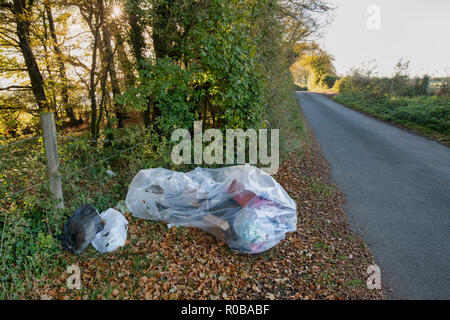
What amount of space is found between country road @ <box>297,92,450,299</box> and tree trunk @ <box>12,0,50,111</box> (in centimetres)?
832

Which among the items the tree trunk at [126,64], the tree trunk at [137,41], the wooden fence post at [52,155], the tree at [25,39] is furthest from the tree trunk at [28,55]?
the wooden fence post at [52,155]

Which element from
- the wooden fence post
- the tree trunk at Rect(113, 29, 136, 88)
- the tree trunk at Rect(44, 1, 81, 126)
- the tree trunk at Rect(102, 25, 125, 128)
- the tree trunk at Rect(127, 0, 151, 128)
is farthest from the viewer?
the tree trunk at Rect(44, 1, 81, 126)

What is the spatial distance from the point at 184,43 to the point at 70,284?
5088 millimetres

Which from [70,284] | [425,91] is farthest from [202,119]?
[425,91]

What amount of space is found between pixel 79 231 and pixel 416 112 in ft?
54.6

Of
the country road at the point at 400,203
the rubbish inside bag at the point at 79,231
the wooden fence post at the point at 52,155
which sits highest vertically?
the wooden fence post at the point at 52,155

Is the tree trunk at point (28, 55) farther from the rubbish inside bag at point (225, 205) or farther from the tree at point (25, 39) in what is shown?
the rubbish inside bag at point (225, 205)

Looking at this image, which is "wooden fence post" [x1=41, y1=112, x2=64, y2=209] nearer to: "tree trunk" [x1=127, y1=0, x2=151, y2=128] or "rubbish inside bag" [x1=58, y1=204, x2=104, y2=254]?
"rubbish inside bag" [x1=58, y1=204, x2=104, y2=254]

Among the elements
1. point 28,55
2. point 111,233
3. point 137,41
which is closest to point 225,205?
point 111,233

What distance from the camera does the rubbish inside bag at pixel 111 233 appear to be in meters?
3.56

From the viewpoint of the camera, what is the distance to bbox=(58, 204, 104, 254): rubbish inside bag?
338cm

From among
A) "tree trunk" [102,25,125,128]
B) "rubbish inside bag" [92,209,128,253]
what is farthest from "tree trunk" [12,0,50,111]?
"rubbish inside bag" [92,209,128,253]

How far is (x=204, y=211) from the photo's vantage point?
407cm
